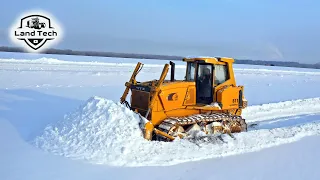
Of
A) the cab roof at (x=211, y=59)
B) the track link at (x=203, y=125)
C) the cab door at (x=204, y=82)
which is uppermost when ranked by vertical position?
the cab roof at (x=211, y=59)

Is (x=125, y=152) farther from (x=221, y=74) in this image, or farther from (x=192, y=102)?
(x=221, y=74)

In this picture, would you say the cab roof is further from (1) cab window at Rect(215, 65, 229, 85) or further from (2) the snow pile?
(2) the snow pile

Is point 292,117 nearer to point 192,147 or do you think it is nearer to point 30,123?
point 192,147

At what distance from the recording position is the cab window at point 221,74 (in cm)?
972

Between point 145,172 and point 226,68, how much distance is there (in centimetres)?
473

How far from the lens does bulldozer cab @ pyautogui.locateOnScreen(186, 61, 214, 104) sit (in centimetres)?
956

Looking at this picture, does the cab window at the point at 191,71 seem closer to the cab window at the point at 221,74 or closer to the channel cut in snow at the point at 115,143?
the cab window at the point at 221,74

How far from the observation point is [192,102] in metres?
9.32

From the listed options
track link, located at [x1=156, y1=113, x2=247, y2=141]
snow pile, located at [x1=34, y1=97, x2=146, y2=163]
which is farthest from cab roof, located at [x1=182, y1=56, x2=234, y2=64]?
snow pile, located at [x1=34, y1=97, x2=146, y2=163]

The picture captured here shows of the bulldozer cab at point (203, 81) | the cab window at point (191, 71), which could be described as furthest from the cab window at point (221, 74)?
the cab window at point (191, 71)

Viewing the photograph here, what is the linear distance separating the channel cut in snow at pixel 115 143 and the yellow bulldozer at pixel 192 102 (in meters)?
0.48

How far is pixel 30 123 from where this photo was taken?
32.7 feet

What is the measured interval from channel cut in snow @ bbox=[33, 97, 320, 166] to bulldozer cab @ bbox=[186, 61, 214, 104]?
144cm

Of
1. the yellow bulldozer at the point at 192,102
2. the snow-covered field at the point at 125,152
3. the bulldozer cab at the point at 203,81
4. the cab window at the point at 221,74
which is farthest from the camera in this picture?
the cab window at the point at 221,74
